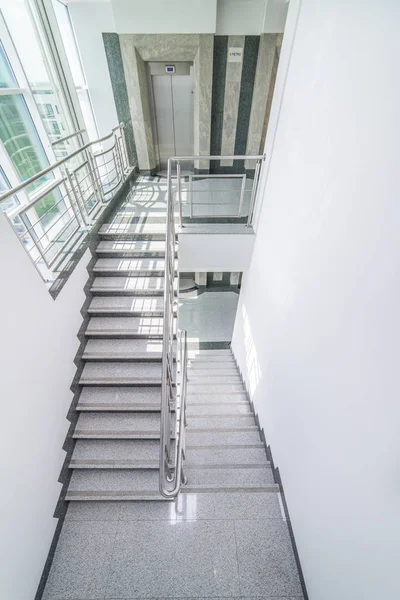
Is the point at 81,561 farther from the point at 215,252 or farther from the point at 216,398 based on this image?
the point at 215,252

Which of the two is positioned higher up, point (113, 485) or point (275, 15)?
point (275, 15)

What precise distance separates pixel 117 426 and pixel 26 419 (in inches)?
37.9

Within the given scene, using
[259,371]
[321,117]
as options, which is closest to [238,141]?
[321,117]

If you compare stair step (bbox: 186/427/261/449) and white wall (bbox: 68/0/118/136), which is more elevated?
white wall (bbox: 68/0/118/136)

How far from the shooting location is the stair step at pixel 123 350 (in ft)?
9.23

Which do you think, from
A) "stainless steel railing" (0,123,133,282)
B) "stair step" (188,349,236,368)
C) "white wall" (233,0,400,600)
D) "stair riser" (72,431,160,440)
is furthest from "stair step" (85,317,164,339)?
"stair step" (188,349,236,368)

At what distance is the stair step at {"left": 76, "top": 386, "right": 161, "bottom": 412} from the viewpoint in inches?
102

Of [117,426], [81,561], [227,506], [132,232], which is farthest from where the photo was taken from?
[132,232]

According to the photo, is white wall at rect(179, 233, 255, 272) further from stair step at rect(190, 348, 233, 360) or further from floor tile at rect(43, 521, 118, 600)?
floor tile at rect(43, 521, 118, 600)

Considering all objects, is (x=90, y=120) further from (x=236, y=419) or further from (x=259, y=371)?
(x=236, y=419)

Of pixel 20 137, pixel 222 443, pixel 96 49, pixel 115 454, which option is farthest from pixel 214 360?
pixel 96 49

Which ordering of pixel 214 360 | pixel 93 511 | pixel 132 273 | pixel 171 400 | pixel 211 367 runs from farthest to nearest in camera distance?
pixel 214 360 → pixel 211 367 → pixel 132 273 → pixel 171 400 → pixel 93 511

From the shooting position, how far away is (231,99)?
4.26 metres

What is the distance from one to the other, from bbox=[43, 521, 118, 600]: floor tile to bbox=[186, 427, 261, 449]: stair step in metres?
0.95
